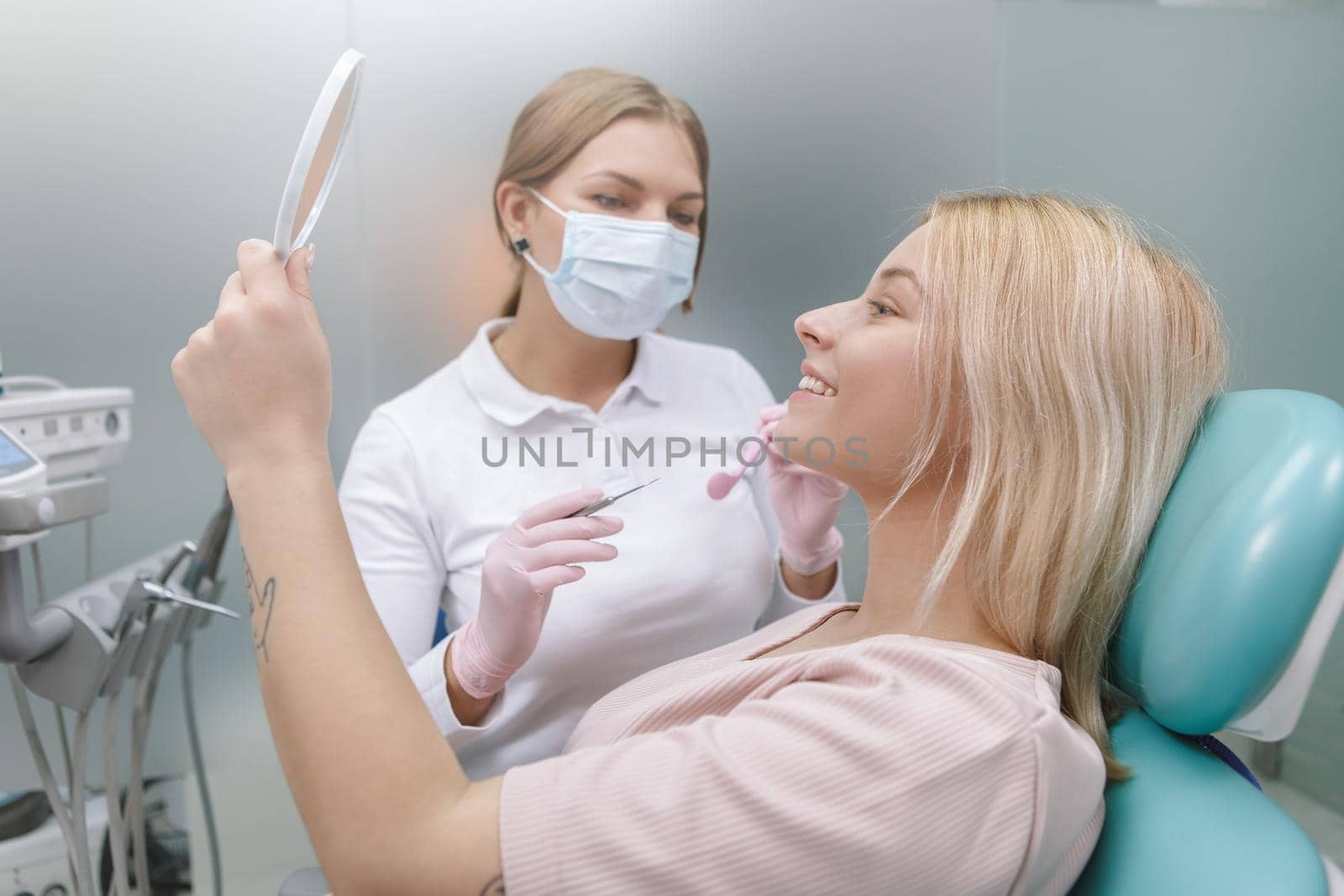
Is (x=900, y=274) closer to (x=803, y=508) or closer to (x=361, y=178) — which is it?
(x=803, y=508)

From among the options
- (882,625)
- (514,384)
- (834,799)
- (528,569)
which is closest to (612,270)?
(514,384)

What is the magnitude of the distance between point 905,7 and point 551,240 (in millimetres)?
931

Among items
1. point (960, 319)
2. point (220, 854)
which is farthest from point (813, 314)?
point (220, 854)

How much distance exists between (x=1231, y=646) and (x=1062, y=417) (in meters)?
0.27

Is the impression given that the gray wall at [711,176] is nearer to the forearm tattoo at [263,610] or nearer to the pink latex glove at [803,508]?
the pink latex glove at [803,508]

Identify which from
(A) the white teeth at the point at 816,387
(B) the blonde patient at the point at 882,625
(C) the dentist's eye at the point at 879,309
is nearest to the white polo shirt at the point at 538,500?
(B) the blonde patient at the point at 882,625

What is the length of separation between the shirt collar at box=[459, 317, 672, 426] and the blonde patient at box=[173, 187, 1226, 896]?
0.42 m

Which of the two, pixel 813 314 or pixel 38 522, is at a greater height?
pixel 813 314

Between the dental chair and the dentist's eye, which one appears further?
the dentist's eye

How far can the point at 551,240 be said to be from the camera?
156 cm

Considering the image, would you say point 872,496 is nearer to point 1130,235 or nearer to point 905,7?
point 1130,235

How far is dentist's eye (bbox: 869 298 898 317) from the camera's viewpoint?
108 centimetres

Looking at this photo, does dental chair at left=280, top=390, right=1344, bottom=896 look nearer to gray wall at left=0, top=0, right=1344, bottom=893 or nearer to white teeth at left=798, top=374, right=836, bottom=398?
white teeth at left=798, top=374, right=836, bottom=398

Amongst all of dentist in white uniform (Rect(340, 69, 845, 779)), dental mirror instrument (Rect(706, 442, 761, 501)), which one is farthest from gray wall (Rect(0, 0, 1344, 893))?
dental mirror instrument (Rect(706, 442, 761, 501))
